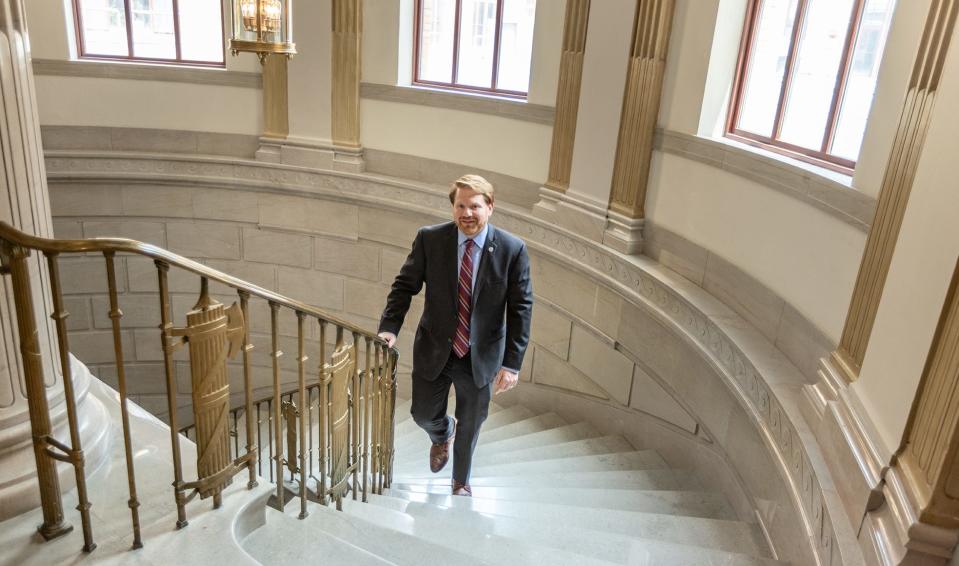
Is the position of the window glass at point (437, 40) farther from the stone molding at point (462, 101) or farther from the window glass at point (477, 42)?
the stone molding at point (462, 101)

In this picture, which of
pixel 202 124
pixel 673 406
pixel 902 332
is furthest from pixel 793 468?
pixel 202 124

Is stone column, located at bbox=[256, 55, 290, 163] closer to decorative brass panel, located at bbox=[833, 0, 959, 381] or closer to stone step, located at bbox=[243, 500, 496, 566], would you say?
stone step, located at bbox=[243, 500, 496, 566]

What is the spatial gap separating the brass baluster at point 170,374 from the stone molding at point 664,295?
7.08 feet

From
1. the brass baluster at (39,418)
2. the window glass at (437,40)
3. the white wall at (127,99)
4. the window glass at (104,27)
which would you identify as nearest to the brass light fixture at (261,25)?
the brass baluster at (39,418)

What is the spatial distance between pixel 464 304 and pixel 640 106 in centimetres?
224

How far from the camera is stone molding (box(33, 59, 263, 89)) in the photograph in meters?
6.87

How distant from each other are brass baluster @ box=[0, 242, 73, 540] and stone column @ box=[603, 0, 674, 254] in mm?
3807

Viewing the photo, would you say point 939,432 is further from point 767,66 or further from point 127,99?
Result: point 127,99

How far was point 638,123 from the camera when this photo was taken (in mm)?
4934

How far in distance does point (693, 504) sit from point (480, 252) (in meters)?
1.97

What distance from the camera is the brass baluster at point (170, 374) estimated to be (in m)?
2.04

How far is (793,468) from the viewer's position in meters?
3.01

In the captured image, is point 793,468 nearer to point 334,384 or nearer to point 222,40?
point 334,384

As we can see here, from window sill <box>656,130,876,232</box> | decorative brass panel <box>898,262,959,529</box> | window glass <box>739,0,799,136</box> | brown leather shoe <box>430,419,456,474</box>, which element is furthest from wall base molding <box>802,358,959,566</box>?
brown leather shoe <box>430,419,456,474</box>
